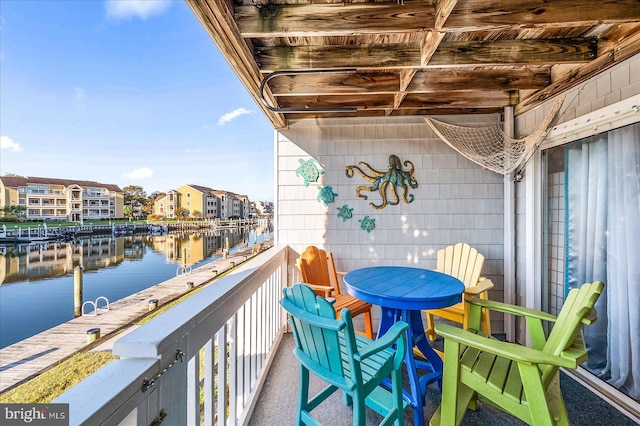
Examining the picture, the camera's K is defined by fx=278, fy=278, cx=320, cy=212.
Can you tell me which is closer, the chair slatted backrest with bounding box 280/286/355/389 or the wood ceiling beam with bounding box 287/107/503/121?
the chair slatted backrest with bounding box 280/286/355/389

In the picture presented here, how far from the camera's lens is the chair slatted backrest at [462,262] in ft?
9.41

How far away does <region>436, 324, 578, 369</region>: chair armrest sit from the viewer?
1317mm

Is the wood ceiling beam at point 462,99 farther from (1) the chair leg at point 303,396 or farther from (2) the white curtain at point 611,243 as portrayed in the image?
(1) the chair leg at point 303,396

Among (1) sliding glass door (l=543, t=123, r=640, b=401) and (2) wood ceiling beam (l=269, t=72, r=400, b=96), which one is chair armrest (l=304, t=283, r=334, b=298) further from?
(1) sliding glass door (l=543, t=123, r=640, b=401)

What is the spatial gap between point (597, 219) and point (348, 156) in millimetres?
2329

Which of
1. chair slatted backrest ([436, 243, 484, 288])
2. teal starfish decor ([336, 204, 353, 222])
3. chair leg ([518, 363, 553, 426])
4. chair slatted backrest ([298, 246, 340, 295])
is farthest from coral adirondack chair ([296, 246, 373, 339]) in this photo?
chair leg ([518, 363, 553, 426])

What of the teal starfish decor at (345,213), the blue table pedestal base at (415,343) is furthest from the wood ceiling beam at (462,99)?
the blue table pedestal base at (415,343)

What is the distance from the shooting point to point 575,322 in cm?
135

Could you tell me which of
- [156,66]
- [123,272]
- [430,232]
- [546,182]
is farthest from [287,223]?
[156,66]

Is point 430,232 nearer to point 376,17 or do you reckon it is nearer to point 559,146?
point 559,146

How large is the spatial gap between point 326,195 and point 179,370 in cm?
259

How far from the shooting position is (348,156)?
134 inches

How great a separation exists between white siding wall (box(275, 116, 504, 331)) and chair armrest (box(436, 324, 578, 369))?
5.95 ft

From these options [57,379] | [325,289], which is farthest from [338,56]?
[57,379]
